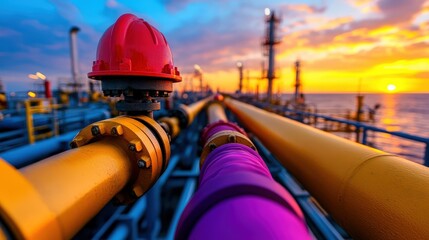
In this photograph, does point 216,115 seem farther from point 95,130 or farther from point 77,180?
point 77,180

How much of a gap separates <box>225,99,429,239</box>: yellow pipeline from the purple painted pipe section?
0.45 metres

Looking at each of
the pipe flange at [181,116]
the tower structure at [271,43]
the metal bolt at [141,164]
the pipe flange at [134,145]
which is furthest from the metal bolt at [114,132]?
the tower structure at [271,43]

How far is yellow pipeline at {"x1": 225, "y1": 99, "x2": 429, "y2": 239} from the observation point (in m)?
0.83

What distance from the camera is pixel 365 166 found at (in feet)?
3.71

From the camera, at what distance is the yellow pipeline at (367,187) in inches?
32.8

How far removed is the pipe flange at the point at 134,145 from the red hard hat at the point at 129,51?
1.06 feet

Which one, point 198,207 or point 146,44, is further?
point 146,44

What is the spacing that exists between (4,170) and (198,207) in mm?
509

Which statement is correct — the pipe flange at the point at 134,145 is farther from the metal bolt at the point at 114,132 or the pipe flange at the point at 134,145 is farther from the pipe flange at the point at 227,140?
the pipe flange at the point at 227,140

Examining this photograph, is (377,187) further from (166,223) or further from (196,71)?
(196,71)

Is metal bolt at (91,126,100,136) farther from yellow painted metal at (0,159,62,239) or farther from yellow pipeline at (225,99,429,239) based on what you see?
yellow pipeline at (225,99,429,239)

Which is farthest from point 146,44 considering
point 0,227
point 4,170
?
point 0,227

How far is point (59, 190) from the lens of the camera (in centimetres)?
72

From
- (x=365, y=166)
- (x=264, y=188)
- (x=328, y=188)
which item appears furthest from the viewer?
(x=328, y=188)
